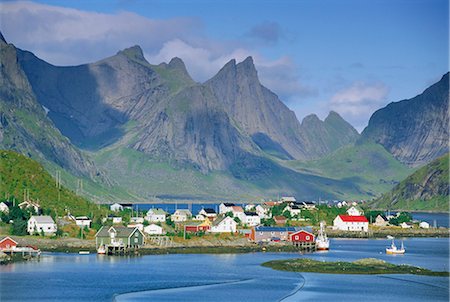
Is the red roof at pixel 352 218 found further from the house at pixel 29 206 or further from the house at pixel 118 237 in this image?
the house at pixel 29 206

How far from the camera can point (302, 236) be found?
431 ft

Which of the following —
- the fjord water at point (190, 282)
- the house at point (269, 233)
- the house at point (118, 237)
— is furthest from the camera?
the house at point (269, 233)

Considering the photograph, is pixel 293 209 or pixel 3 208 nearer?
pixel 3 208

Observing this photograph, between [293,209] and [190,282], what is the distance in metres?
97.7

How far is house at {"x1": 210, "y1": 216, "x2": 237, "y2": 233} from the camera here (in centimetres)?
13862

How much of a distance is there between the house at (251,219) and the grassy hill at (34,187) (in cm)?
3020

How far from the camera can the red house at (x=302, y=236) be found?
429 feet

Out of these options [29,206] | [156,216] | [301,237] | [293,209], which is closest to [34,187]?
[29,206]

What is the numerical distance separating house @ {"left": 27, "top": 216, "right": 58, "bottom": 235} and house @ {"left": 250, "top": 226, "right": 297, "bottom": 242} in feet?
95.9

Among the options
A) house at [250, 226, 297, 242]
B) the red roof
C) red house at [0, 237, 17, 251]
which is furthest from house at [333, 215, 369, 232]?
red house at [0, 237, 17, 251]

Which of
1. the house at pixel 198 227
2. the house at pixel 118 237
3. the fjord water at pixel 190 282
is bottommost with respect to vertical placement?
the fjord water at pixel 190 282

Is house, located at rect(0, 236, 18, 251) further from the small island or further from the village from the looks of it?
the small island

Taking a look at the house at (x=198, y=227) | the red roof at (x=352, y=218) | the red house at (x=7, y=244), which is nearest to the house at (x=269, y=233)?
the house at (x=198, y=227)

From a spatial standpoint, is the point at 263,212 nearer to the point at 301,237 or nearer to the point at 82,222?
the point at 301,237
